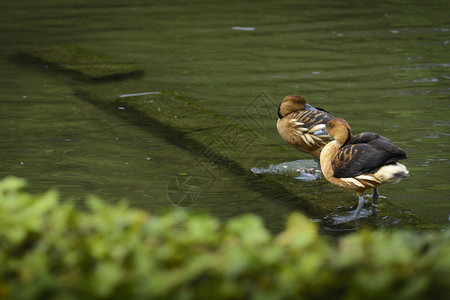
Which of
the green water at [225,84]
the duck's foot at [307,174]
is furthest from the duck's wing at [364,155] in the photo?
the duck's foot at [307,174]

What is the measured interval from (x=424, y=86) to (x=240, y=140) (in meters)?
4.17

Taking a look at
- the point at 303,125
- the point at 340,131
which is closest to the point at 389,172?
the point at 340,131

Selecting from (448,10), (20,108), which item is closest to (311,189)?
(20,108)

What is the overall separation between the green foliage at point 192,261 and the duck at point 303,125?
13.4 feet

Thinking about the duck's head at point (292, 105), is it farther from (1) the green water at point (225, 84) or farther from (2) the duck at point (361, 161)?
(2) the duck at point (361, 161)

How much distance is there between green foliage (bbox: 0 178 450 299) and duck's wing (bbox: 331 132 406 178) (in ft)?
9.31

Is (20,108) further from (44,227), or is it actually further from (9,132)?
(44,227)

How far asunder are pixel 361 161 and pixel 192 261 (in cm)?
352

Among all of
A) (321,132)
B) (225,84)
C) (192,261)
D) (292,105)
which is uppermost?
(192,261)

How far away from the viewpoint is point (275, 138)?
8906 millimetres

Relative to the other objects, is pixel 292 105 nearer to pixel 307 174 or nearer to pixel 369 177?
pixel 307 174

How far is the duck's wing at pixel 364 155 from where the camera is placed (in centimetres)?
573

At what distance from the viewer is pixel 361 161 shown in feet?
19.2

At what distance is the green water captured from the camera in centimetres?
711
